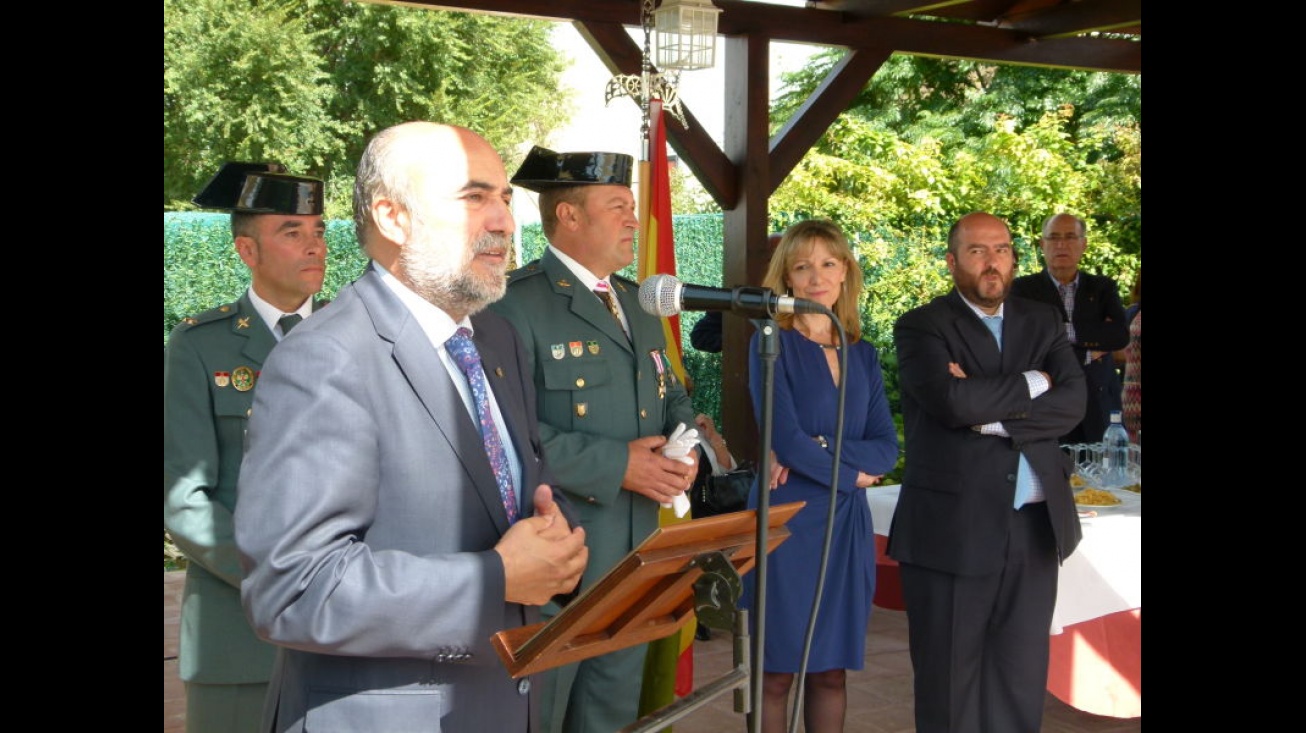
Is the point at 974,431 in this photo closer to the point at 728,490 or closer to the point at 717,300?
the point at 728,490

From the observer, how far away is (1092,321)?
702 centimetres

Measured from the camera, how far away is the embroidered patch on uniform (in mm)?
3100

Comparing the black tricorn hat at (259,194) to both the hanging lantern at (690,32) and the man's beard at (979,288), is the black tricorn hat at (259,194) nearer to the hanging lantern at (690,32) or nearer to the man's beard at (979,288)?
the man's beard at (979,288)

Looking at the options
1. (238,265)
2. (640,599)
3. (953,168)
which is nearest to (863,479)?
(640,599)

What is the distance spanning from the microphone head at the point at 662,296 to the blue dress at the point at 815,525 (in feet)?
5.61

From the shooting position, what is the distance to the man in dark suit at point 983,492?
13.3 feet

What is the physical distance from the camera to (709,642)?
6.36 m

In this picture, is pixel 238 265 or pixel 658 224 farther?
pixel 238 265

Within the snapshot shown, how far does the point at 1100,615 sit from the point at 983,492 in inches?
29.0

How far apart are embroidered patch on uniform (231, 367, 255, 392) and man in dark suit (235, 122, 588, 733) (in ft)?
3.49

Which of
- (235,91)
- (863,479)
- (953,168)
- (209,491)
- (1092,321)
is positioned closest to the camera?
(209,491)

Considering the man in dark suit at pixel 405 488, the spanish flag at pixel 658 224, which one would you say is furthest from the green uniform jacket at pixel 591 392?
the spanish flag at pixel 658 224
